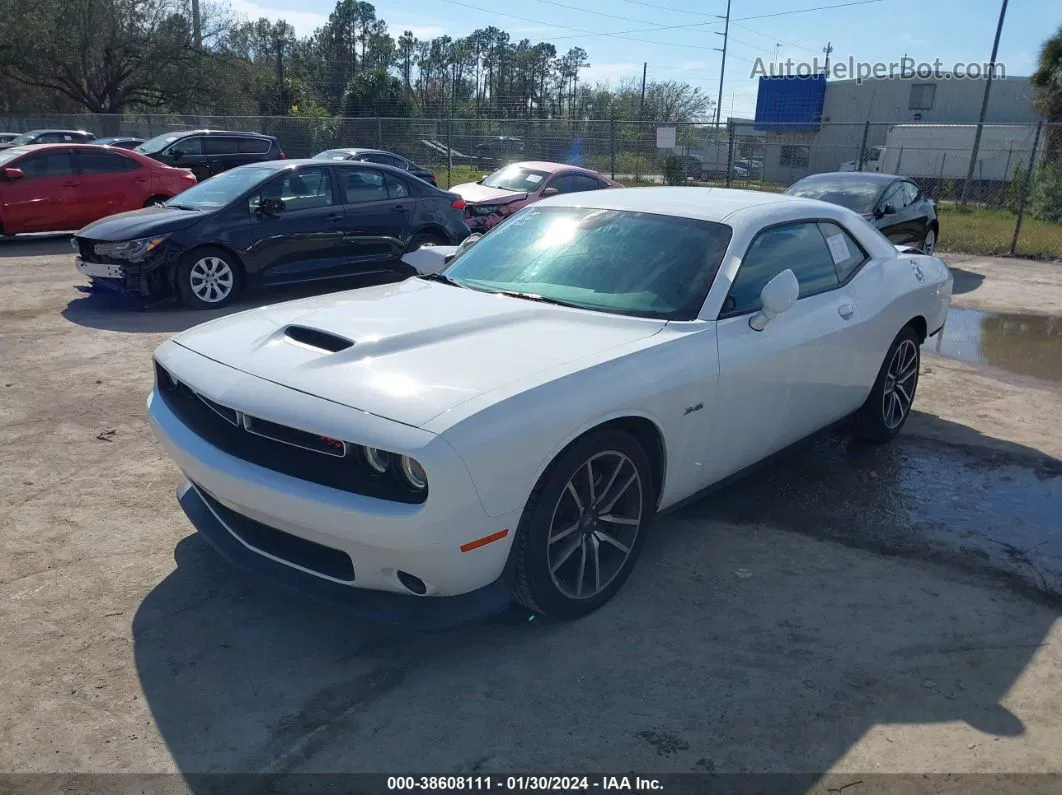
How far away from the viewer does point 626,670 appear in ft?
10.1

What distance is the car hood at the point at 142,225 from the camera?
331 inches

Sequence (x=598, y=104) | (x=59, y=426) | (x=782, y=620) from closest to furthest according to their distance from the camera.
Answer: (x=782, y=620) → (x=59, y=426) → (x=598, y=104)

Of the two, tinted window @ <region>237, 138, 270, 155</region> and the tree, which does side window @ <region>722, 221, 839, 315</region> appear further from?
the tree

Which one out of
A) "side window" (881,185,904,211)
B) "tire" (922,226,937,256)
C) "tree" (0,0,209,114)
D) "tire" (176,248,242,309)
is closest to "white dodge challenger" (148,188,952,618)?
"tire" (176,248,242,309)

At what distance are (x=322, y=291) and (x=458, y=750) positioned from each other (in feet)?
26.6

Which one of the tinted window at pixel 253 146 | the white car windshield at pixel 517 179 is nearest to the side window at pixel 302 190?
the white car windshield at pixel 517 179

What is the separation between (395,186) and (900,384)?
6.53m

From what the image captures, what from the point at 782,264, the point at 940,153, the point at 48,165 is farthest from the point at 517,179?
the point at 940,153

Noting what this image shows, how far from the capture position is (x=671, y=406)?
11.3ft

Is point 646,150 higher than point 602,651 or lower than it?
higher

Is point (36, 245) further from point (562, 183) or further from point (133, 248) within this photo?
point (562, 183)

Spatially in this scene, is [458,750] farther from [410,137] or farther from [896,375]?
[410,137]

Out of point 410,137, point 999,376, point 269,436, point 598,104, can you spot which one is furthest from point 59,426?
point 598,104

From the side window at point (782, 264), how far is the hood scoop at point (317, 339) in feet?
5.49
